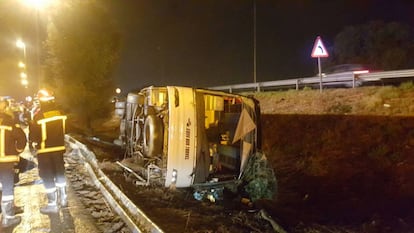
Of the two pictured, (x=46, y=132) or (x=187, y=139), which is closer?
(x=46, y=132)

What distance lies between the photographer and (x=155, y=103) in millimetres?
7598

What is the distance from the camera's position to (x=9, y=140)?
5477mm

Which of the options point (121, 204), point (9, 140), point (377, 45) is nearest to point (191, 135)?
point (121, 204)

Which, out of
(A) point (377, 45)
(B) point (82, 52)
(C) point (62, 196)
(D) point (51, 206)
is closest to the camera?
(D) point (51, 206)

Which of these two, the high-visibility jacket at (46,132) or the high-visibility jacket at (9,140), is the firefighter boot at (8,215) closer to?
the high-visibility jacket at (9,140)

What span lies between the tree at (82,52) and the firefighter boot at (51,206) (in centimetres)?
1938

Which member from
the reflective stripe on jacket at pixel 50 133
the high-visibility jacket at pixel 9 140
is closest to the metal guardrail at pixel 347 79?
the reflective stripe on jacket at pixel 50 133

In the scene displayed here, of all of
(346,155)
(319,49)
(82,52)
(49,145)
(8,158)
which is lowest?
(346,155)

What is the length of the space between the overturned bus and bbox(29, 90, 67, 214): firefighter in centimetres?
143

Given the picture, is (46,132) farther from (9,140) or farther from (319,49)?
(319,49)

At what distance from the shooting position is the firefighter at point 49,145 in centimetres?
573

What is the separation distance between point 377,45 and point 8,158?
26.3m

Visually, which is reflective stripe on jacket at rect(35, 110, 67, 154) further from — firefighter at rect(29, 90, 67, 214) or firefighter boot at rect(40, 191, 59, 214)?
firefighter boot at rect(40, 191, 59, 214)

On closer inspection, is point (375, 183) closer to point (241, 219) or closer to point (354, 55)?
point (241, 219)
